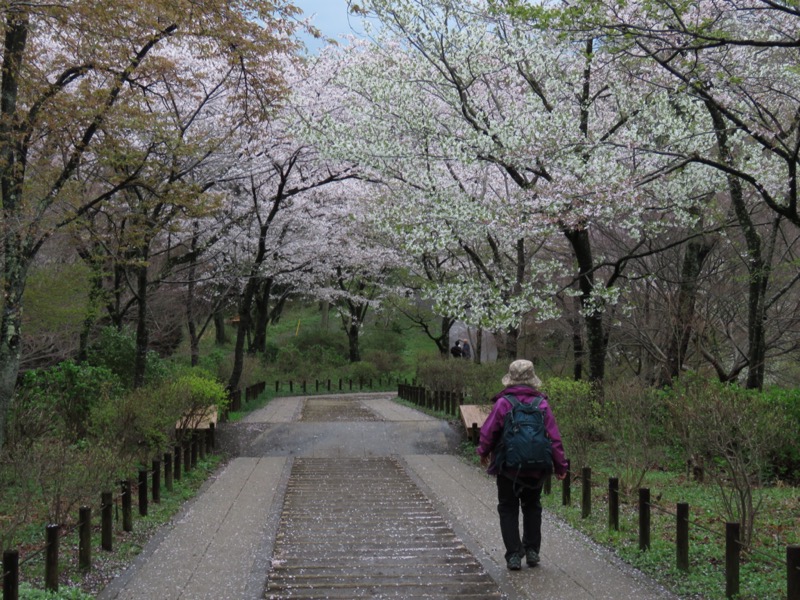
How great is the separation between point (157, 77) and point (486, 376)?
1019 cm

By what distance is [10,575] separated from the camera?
13.6ft

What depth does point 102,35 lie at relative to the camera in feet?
26.5

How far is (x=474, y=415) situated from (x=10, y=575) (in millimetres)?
10061

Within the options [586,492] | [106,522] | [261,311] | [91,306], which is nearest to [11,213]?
[106,522]

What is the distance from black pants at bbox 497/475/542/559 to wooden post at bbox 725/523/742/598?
1.29m

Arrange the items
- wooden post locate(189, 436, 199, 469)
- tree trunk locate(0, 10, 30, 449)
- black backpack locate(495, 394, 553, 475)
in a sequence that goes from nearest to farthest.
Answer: black backpack locate(495, 394, 553, 475), tree trunk locate(0, 10, 30, 449), wooden post locate(189, 436, 199, 469)

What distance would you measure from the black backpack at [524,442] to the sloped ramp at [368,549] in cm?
84

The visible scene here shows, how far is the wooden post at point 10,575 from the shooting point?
412cm

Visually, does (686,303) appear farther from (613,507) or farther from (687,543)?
(687,543)

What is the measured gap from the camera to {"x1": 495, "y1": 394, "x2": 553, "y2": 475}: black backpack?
5277 mm

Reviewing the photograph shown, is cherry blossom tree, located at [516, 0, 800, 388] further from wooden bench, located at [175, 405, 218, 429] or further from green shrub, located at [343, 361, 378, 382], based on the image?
green shrub, located at [343, 361, 378, 382]

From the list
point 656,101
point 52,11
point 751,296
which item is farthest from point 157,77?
point 751,296

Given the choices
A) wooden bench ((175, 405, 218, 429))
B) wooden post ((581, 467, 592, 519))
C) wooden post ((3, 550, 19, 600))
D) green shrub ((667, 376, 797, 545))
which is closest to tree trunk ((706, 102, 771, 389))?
green shrub ((667, 376, 797, 545))

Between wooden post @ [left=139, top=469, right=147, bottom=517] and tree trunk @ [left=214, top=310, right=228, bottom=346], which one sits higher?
tree trunk @ [left=214, top=310, right=228, bottom=346]
